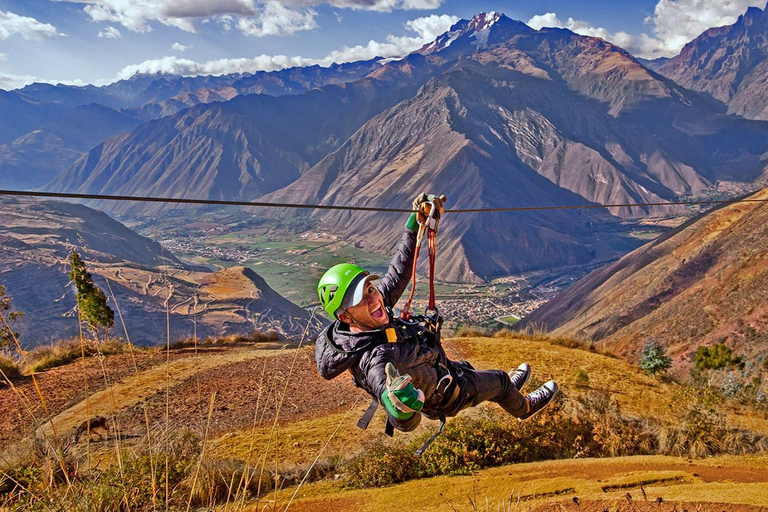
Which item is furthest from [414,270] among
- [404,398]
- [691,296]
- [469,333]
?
[691,296]

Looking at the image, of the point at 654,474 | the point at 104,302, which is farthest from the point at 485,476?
the point at 104,302

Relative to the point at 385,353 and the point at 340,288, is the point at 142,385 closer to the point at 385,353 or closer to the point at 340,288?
the point at 340,288

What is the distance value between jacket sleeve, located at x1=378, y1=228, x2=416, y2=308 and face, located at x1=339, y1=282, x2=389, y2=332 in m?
0.95

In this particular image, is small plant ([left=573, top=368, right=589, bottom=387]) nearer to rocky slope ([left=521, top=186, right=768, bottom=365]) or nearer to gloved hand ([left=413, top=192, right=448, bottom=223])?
gloved hand ([left=413, top=192, right=448, bottom=223])

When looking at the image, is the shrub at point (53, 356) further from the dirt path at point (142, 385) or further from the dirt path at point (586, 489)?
the dirt path at point (586, 489)

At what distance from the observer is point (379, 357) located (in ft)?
15.1

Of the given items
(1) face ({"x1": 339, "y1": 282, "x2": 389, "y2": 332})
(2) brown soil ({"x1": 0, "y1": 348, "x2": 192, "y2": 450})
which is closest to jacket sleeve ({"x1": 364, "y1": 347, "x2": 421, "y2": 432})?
(1) face ({"x1": 339, "y1": 282, "x2": 389, "y2": 332})

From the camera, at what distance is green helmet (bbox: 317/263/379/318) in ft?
15.5

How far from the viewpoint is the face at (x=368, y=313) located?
4773mm

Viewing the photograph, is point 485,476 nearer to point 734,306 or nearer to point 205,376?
point 205,376

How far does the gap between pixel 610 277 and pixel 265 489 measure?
90024 millimetres

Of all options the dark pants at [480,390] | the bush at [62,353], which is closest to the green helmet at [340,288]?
the dark pants at [480,390]

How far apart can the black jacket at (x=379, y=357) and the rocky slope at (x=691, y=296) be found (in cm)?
2307

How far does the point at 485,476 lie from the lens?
7.61 m
